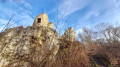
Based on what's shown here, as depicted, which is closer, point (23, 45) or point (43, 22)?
point (23, 45)

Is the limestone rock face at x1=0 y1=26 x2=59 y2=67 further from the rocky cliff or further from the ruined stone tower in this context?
the ruined stone tower

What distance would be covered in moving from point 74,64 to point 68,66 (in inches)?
17.3

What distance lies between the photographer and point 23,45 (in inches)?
207

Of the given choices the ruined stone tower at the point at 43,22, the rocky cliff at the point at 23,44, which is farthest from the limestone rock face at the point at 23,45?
the ruined stone tower at the point at 43,22

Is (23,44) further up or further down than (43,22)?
further down

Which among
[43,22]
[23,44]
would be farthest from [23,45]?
[43,22]

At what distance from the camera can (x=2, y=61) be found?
465 cm

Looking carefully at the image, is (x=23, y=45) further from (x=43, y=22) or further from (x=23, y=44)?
(x=43, y=22)

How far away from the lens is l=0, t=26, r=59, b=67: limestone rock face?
184 inches

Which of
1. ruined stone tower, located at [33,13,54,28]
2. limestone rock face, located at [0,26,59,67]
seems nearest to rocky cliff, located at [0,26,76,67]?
limestone rock face, located at [0,26,59,67]

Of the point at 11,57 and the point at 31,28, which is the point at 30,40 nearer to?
the point at 31,28

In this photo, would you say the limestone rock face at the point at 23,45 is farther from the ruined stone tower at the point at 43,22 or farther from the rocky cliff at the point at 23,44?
the ruined stone tower at the point at 43,22

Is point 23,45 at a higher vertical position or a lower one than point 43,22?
lower

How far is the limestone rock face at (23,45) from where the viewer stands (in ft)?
15.3
